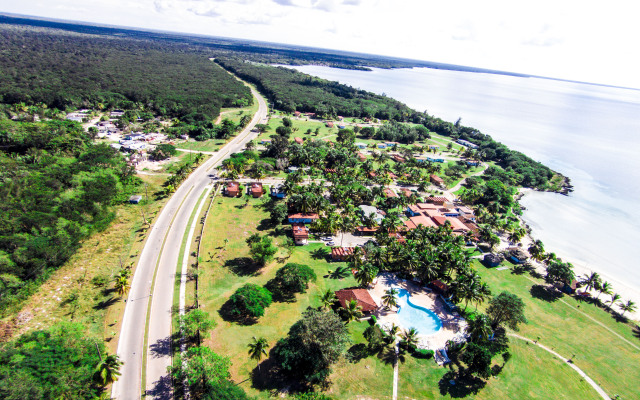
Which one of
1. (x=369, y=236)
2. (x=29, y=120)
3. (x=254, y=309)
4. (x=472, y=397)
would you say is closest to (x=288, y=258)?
(x=254, y=309)

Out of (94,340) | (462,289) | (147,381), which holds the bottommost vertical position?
(147,381)

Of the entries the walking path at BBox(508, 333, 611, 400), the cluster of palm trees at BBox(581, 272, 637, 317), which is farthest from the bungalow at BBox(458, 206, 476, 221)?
the walking path at BBox(508, 333, 611, 400)

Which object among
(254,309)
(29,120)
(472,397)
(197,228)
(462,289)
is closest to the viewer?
(472,397)

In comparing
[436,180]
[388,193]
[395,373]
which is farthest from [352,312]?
[436,180]

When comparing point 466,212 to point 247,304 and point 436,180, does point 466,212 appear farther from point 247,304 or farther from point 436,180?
point 247,304

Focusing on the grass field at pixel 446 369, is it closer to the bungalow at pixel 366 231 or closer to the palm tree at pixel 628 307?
the palm tree at pixel 628 307

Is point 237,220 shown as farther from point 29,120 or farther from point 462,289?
A: point 29,120

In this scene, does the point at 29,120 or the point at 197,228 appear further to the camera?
the point at 29,120

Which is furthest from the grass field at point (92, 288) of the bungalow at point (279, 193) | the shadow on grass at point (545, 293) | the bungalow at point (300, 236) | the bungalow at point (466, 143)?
the bungalow at point (466, 143)
